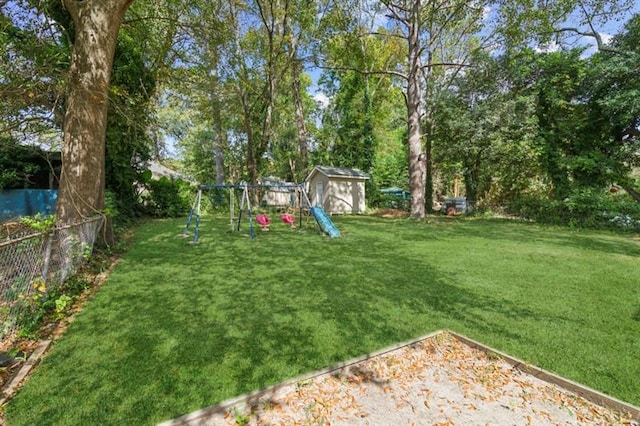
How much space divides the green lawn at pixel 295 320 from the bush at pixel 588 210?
5343 mm

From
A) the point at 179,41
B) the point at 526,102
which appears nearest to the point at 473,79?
the point at 526,102

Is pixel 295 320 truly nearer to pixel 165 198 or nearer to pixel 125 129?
pixel 125 129

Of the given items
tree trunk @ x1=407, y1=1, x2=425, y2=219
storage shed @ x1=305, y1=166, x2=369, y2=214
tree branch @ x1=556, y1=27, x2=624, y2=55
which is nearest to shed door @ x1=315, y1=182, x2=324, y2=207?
storage shed @ x1=305, y1=166, x2=369, y2=214

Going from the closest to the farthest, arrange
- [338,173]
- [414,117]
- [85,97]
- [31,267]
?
[31,267] < [85,97] < [414,117] < [338,173]

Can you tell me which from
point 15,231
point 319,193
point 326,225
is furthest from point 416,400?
point 319,193

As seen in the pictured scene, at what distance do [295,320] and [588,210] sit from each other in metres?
13.8

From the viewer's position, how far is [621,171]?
11852mm

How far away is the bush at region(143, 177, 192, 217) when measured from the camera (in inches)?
573

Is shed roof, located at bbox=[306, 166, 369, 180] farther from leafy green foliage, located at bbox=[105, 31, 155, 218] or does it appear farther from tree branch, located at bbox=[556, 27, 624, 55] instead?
tree branch, located at bbox=[556, 27, 624, 55]

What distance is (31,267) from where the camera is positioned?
3.50 metres

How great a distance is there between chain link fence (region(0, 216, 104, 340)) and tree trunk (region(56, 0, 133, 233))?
1009 millimetres

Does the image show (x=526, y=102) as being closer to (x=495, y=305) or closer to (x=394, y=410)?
(x=495, y=305)

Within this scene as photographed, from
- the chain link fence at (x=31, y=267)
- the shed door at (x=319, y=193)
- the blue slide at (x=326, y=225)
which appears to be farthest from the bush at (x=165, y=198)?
the chain link fence at (x=31, y=267)

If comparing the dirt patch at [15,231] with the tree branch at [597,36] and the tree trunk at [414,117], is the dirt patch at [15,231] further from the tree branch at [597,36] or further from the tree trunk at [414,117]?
the tree branch at [597,36]
